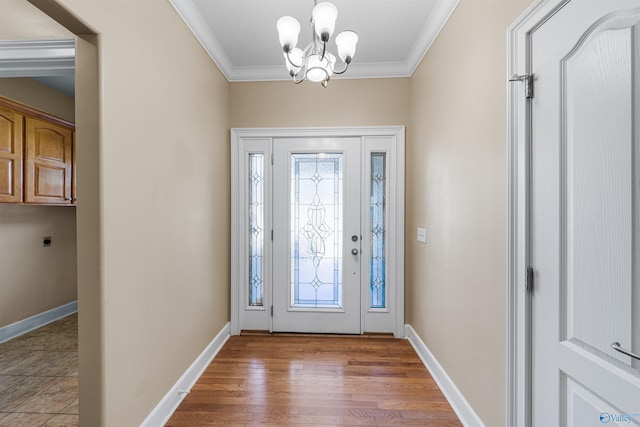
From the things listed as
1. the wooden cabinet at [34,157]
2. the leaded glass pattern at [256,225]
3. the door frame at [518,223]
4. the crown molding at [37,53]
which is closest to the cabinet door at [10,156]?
the wooden cabinet at [34,157]

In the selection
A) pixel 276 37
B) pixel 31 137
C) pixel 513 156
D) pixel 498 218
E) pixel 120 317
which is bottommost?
pixel 120 317

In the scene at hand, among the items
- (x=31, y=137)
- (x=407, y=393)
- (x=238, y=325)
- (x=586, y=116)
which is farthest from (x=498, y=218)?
(x=31, y=137)

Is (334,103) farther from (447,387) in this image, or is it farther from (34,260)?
(34,260)

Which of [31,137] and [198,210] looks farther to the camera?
[31,137]

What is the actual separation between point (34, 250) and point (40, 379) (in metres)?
1.66

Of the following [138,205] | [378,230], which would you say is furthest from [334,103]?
[138,205]

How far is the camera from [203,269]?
2.40 m

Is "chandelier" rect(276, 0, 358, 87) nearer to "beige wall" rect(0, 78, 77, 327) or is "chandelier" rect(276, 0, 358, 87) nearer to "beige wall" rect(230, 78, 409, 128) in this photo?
"beige wall" rect(230, 78, 409, 128)

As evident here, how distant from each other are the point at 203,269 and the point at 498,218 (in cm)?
218

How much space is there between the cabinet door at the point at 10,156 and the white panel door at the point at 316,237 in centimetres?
243

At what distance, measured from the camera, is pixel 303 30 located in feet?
7.65

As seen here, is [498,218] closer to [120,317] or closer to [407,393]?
[407,393]

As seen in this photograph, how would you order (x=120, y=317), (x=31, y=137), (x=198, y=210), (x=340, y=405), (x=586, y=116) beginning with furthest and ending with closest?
(x=31, y=137)
(x=198, y=210)
(x=340, y=405)
(x=120, y=317)
(x=586, y=116)

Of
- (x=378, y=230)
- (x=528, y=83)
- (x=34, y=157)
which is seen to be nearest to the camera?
(x=528, y=83)
